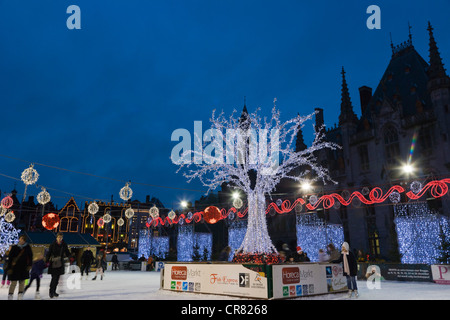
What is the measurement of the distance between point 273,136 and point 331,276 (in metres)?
5.20

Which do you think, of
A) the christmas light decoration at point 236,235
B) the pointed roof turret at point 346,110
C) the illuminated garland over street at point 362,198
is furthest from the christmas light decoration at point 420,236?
the christmas light decoration at point 236,235

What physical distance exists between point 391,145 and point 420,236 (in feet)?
36.4

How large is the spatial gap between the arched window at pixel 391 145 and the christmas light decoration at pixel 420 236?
807cm

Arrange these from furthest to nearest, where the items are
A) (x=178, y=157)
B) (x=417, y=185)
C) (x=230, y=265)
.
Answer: (x=417, y=185) < (x=178, y=157) < (x=230, y=265)

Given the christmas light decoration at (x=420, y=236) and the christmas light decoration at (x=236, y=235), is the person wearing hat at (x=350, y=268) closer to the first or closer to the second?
the christmas light decoration at (x=420, y=236)

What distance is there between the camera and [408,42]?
3616 cm

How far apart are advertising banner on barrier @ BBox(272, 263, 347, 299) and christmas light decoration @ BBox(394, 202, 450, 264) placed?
15.4m

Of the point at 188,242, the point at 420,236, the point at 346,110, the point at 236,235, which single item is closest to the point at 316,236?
the point at 236,235

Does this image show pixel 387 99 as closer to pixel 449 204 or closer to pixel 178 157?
pixel 449 204

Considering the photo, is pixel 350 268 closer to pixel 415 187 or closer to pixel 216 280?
pixel 216 280

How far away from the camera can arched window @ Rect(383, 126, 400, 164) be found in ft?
104

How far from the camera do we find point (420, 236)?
78.1 ft

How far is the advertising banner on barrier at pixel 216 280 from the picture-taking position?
9625mm
